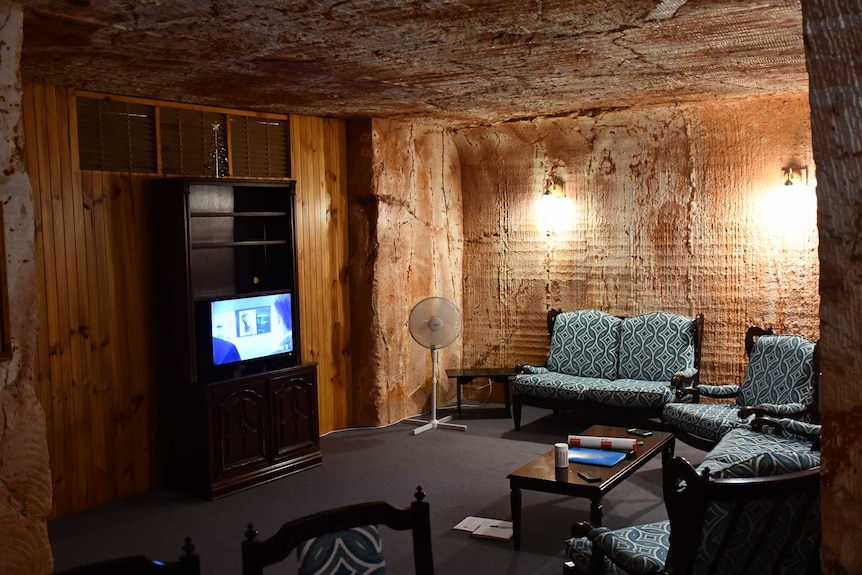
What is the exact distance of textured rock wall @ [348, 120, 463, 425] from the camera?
6828 mm

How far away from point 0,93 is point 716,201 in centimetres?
526

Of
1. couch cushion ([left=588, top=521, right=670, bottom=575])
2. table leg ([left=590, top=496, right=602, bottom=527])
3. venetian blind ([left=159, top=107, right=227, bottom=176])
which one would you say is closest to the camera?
couch cushion ([left=588, top=521, right=670, bottom=575])

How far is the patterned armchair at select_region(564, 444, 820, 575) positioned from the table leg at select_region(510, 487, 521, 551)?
156 cm

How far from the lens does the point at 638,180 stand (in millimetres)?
7000

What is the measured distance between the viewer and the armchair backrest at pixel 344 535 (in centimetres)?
197

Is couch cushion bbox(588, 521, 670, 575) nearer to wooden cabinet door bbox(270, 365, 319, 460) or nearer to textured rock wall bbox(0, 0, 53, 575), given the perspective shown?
textured rock wall bbox(0, 0, 53, 575)

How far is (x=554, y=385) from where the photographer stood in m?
6.52

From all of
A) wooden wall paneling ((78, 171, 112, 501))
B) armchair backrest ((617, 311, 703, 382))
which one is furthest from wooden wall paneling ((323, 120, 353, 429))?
armchair backrest ((617, 311, 703, 382))

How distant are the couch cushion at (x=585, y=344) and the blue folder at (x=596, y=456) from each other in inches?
87.2

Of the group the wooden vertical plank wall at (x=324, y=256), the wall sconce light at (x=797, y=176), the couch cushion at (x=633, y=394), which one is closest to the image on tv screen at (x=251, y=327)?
the wooden vertical plank wall at (x=324, y=256)

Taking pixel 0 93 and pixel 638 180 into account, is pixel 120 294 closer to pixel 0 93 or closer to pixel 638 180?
pixel 0 93

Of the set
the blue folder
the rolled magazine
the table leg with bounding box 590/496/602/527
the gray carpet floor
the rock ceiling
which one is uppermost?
the rock ceiling

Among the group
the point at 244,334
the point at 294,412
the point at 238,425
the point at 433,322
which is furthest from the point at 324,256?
the point at 238,425

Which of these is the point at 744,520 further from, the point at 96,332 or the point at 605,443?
A: the point at 96,332
